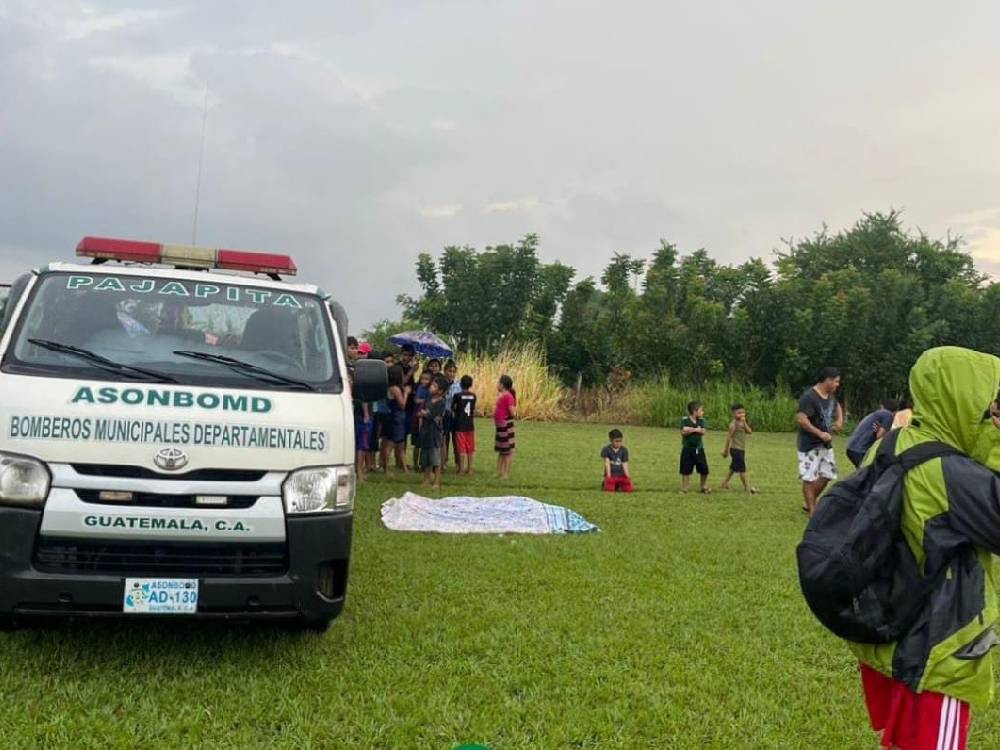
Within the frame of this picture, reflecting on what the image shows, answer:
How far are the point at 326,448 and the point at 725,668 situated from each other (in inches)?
96.6

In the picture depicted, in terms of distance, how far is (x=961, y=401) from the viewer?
2.60 meters

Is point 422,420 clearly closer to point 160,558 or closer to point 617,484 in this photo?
point 617,484

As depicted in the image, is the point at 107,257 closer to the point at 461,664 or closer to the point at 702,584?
the point at 461,664

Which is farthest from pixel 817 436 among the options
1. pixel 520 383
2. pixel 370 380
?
pixel 520 383

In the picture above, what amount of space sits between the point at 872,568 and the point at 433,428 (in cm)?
935

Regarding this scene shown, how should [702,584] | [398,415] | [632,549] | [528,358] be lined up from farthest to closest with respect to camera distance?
[528,358], [398,415], [632,549], [702,584]

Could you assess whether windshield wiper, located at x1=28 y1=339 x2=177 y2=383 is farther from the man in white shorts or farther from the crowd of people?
A: the man in white shorts

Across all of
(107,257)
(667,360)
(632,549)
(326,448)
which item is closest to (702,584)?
(632,549)

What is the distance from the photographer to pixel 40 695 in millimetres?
4188

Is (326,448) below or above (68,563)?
above

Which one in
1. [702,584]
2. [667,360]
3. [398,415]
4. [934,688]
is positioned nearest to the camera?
[934,688]

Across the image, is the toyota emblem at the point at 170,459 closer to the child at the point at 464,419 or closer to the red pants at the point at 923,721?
the red pants at the point at 923,721

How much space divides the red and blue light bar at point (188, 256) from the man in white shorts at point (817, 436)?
6428 mm

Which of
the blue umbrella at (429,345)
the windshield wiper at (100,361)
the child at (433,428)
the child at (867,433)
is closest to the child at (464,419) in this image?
the child at (433,428)
